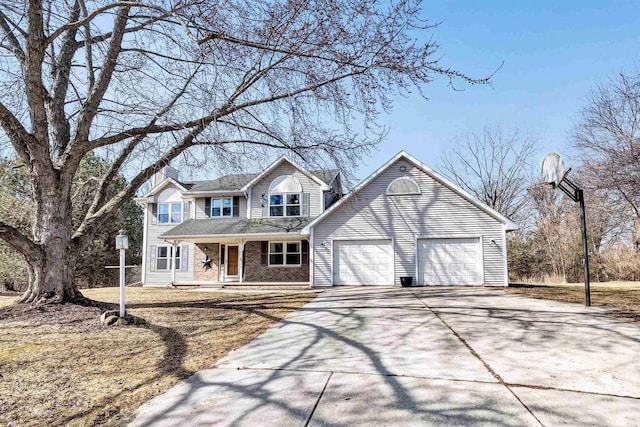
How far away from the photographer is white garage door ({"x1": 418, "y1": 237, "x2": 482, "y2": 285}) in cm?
1520

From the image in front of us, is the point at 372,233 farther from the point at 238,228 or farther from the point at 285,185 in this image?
the point at 238,228

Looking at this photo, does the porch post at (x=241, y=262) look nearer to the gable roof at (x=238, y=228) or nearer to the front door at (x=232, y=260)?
the gable roof at (x=238, y=228)

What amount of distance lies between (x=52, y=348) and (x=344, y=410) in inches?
175

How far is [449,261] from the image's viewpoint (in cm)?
1542

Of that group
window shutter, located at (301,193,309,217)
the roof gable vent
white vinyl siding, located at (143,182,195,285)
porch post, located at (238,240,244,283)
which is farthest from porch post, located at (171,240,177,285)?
window shutter, located at (301,193,309,217)

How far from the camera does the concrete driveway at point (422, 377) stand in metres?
3.03

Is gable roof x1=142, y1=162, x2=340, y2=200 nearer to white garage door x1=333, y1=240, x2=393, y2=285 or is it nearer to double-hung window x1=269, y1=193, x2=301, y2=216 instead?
double-hung window x1=269, y1=193, x2=301, y2=216

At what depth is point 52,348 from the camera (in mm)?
5246

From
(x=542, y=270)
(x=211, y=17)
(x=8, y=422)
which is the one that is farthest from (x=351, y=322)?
(x=542, y=270)

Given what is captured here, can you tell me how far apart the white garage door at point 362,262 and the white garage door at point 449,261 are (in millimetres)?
1354

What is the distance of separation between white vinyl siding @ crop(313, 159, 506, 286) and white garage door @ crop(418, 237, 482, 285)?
27 cm

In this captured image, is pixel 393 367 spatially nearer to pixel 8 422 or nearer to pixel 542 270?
pixel 8 422

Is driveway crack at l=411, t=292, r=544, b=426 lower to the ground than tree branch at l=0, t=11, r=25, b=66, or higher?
lower

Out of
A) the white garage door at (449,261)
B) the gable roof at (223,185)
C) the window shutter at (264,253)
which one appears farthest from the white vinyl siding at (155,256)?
Answer: the white garage door at (449,261)
